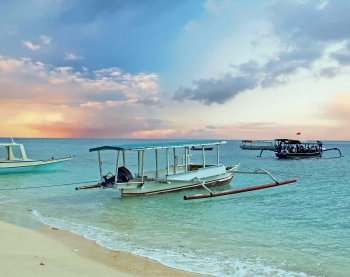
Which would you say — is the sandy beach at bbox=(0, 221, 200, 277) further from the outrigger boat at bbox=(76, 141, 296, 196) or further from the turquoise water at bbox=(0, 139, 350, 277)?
the outrigger boat at bbox=(76, 141, 296, 196)

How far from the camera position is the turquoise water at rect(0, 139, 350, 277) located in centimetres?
879

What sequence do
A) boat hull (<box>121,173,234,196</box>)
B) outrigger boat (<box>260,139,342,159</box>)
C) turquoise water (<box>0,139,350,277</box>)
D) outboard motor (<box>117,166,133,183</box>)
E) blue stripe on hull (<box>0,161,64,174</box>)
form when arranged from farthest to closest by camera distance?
outrigger boat (<box>260,139,342,159</box>), blue stripe on hull (<box>0,161,64,174</box>), boat hull (<box>121,173,234,196</box>), outboard motor (<box>117,166,133,183</box>), turquoise water (<box>0,139,350,277</box>)

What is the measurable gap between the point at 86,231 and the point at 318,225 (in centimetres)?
789

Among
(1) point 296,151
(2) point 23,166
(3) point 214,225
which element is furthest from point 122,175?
(1) point 296,151

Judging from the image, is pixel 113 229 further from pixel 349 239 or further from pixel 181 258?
pixel 349 239

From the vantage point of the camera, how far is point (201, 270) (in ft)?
26.1

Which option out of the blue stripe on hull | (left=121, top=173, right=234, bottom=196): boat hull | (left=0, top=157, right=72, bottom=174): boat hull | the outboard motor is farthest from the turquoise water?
the blue stripe on hull

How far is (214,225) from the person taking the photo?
12.8 meters

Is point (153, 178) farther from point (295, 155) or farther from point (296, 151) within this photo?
point (296, 151)

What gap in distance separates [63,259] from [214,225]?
617 centimetres

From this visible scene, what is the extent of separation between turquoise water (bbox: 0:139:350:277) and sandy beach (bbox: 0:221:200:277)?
1.84 ft

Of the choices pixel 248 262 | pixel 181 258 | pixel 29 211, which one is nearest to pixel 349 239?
pixel 248 262

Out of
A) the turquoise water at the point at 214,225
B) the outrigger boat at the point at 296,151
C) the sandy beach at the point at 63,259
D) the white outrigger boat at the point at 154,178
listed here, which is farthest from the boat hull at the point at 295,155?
the sandy beach at the point at 63,259

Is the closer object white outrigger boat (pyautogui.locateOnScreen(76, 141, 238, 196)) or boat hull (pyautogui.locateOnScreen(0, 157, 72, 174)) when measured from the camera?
white outrigger boat (pyautogui.locateOnScreen(76, 141, 238, 196))
